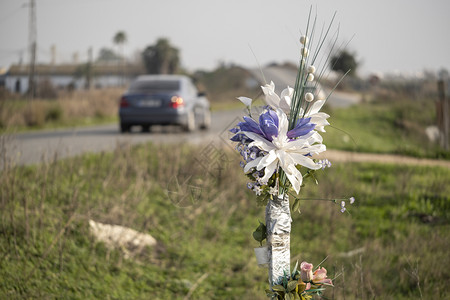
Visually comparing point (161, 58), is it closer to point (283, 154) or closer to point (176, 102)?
point (176, 102)

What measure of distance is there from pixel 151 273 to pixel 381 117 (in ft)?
62.9

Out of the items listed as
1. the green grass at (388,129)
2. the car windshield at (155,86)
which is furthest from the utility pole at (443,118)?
the car windshield at (155,86)

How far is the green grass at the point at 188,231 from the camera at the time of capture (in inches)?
196

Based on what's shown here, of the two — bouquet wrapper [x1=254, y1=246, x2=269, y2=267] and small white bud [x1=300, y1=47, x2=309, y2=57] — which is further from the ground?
small white bud [x1=300, y1=47, x2=309, y2=57]

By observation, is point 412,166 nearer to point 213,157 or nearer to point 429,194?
point 429,194

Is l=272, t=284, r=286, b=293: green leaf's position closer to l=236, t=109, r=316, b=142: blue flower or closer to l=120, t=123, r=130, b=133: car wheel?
l=236, t=109, r=316, b=142: blue flower

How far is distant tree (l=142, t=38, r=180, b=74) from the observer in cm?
6209

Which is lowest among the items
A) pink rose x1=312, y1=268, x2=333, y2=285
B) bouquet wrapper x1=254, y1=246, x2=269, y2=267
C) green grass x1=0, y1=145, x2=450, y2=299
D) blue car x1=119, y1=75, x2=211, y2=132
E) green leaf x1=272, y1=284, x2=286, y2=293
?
green grass x1=0, y1=145, x2=450, y2=299

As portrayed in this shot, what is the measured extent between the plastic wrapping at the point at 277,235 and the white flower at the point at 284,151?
237 millimetres

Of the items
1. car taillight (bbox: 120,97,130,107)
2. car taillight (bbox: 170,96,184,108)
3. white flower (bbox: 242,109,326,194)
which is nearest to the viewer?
white flower (bbox: 242,109,326,194)

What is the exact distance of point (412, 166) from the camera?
1016 cm

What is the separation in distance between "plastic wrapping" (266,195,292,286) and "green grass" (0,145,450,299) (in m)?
0.79

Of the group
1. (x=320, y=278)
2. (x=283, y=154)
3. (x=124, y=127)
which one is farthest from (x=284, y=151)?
(x=124, y=127)

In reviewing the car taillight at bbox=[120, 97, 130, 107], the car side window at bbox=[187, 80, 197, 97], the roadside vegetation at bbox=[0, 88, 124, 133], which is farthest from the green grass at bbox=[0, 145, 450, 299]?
the roadside vegetation at bbox=[0, 88, 124, 133]
